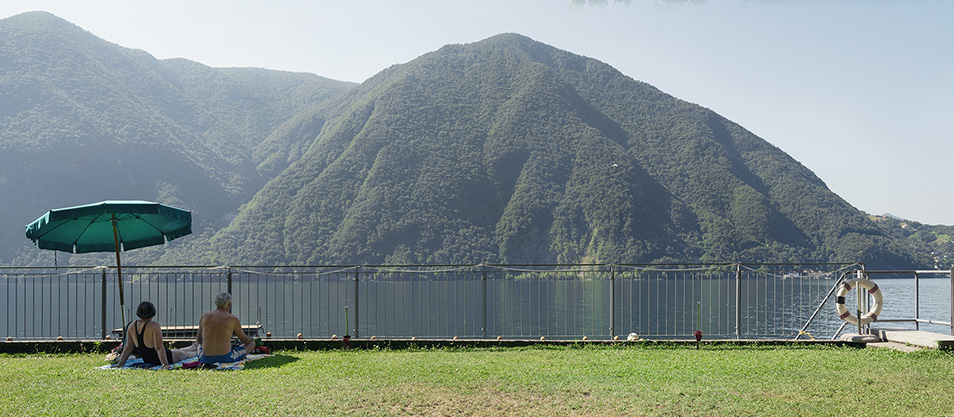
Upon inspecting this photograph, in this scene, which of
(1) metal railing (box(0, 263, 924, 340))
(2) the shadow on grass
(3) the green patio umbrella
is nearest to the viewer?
(2) the shadow on grass

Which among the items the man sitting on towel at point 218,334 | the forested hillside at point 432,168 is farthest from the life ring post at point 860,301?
the forested hillside at point 432,168

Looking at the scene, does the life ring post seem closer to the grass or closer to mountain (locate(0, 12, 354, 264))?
the grass

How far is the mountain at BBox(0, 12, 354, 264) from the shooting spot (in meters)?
111

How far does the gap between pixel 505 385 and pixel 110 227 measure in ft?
22.8

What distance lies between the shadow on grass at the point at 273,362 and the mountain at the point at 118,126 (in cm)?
9953

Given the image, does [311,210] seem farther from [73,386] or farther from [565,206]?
[73,386]

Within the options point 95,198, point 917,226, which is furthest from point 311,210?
point 917,226

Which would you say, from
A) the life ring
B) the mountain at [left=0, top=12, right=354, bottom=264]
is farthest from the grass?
the mountain at [left=0, top=12, right=354, bottom=264]

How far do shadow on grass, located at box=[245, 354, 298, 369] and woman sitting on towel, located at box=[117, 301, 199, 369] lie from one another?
1.02 m

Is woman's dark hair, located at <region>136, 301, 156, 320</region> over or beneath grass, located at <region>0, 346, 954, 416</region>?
over

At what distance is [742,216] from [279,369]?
366 feet

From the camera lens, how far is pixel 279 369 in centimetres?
823

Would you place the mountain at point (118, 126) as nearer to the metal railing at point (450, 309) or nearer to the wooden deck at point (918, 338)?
the metal railing at point (450, 309)

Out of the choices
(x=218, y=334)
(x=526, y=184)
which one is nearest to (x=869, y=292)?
(x=218, y=334)
